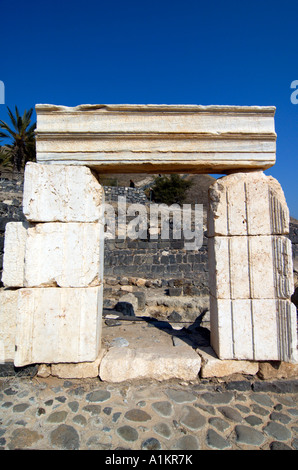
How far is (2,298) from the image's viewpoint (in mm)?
2732

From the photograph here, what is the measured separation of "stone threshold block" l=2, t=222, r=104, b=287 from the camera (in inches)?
106

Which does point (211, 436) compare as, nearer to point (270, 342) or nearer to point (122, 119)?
point (270, 342)

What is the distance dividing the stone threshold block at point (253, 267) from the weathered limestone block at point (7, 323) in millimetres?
2172

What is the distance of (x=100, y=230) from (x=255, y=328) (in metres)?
1.96

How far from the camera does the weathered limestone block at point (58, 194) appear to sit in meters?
2.71

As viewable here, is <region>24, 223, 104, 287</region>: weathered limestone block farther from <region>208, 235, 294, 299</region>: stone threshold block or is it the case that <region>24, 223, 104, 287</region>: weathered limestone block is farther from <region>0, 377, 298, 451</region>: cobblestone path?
<region>208, 235, 294, 299</region>: stone threshold block

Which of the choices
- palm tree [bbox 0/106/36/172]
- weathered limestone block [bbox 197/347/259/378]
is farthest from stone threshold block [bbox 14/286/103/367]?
palm tree [bbox 0/106/36/172]

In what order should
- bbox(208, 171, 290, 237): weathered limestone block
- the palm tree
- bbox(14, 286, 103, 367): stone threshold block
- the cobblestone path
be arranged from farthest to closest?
the palm tree → bbox(208, 171, 290, 237): weathered limestone block → bbox(14, 286, 103, 367): stone threshold block → the cobblestone path

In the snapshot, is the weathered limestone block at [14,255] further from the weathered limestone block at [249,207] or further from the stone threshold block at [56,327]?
the weathered limestone block at [249,207]

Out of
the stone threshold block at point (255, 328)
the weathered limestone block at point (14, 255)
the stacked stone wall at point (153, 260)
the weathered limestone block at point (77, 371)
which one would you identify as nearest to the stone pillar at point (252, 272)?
the stone threshold block at point (255, 328)

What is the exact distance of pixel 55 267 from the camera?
2699 millimetres

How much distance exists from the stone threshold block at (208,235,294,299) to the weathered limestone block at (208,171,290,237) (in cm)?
9

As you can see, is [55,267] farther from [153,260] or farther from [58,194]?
[153,260]

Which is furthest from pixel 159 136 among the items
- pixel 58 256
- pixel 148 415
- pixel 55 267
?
pixel 148 415
